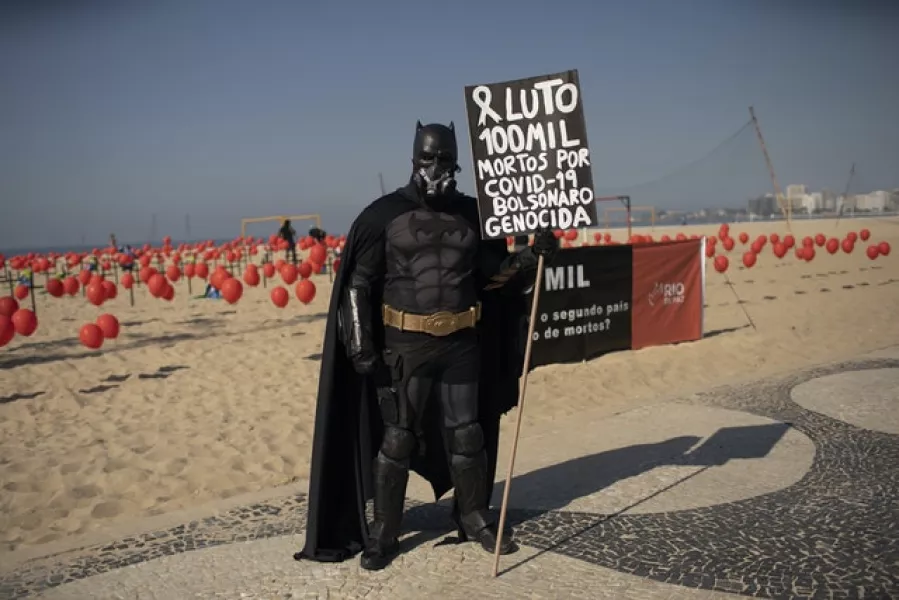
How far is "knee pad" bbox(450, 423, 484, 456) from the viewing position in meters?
4.41

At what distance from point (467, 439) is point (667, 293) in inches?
321

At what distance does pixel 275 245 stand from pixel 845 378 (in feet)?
109

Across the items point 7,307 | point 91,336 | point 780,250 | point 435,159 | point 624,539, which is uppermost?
point 435,159

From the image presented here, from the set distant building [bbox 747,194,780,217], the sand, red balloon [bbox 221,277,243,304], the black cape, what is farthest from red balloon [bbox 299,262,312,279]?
distant building [bbox 747,194,780,217]

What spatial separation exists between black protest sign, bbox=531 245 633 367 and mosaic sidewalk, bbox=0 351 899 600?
3.46 metres

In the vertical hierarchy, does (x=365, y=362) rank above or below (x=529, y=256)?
below

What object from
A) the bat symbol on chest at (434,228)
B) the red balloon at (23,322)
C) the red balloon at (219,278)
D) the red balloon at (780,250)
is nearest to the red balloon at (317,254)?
the red balloon at (219,278)

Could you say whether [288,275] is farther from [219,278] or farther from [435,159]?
[435,159]

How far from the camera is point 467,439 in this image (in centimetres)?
441

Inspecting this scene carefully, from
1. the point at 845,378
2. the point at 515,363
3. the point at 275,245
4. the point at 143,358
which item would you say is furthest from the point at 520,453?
the point at 275,245

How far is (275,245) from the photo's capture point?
127 feet

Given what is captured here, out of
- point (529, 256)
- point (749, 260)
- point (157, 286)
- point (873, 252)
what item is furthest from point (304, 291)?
point (873, 252)

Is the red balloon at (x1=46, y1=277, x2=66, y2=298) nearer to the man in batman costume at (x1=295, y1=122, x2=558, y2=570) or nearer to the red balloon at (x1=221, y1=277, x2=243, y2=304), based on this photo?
the red balloon at (x1=221, y1=277, x2=243, y2=304)

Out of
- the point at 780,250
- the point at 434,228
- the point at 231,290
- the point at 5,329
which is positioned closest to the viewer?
the point at 434,228
